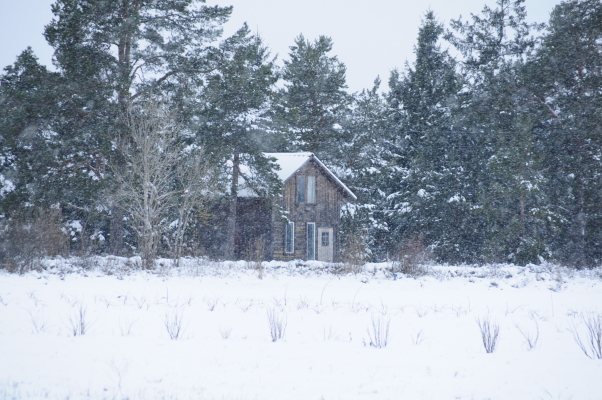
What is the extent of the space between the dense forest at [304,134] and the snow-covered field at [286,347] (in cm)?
734

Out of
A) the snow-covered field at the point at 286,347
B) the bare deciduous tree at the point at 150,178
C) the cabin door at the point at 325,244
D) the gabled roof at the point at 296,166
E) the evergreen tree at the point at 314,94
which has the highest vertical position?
the evergreen tree at the point at 314,94

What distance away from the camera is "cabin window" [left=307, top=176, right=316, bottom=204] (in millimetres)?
29078

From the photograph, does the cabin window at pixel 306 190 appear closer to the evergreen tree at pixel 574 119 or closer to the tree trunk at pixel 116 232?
the tree trunk at pixel 116 232

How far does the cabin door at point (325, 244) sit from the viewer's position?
1128 inches

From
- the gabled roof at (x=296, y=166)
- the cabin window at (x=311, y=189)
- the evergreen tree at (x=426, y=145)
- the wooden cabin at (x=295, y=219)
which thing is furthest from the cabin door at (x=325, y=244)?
the evergreen tree at (x=426, y=145)

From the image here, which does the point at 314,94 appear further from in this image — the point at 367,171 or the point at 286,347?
the point at 286,347

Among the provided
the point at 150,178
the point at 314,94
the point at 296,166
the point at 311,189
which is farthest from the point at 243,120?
the point at 314,94

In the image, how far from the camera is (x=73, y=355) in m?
4.89

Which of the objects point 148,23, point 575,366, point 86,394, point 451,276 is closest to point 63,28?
point 148,23

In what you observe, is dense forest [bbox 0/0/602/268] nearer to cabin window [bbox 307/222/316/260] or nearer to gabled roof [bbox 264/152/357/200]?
gabled roof [bbox 264/152/357/200]

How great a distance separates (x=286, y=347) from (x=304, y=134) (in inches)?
1265

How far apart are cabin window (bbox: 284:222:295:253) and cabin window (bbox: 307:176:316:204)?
6.46ft

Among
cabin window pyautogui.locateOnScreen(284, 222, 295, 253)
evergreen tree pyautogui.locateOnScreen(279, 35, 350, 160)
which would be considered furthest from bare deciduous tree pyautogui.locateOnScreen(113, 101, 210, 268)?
evergreen tree pyautogui.locateOnScreen(279, 35, 350, 160)

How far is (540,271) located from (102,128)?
1916 cm
